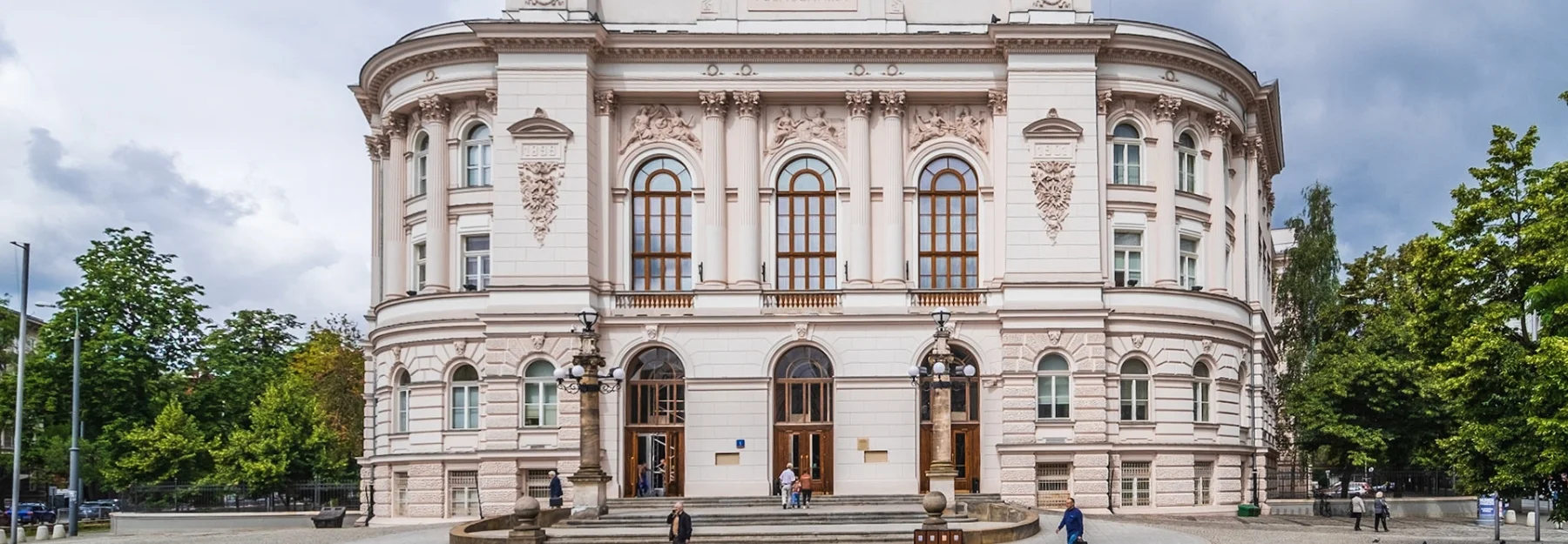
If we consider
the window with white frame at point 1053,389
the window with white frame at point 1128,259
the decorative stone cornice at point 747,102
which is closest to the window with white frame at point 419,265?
the decorative stone cornice at point 747,102

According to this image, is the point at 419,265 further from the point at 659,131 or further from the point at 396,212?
the point at 659,131

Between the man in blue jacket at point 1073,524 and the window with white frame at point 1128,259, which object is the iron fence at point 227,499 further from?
the man in blue jacket at point 1073,524

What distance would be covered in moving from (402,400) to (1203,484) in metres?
26.3

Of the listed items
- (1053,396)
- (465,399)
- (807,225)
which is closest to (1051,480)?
(1053,396)

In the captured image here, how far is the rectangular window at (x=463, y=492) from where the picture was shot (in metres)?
52.5

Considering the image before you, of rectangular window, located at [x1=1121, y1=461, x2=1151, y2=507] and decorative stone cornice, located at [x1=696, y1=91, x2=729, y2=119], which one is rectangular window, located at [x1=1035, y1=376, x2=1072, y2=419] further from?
decorative stone cornice, located at [x1=696, y1=91, x2=729, y2=119]

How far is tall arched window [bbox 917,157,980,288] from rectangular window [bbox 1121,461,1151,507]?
7.60 meters

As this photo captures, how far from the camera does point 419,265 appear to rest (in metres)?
55.5

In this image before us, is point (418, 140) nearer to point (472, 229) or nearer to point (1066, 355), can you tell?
point (472, 229)

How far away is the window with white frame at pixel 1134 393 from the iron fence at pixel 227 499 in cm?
2795

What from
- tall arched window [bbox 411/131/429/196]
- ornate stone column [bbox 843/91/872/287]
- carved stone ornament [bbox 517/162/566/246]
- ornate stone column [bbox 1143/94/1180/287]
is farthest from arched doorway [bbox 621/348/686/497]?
ornate stone column [bbox 1143/94/1180/287]

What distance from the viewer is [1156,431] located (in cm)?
5234

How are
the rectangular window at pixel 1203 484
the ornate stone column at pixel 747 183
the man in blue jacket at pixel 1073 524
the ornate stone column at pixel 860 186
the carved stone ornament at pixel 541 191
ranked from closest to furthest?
the man in blue jacket at pixel 1073 524 → the carved stone ornament at pixel 541 191 → the rectangular window at pixel 1203 484 → the ornate stone column at pixel 860 186 → the ornate stone column at pixel 747 183

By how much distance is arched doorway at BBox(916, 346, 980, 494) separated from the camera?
172 feet
